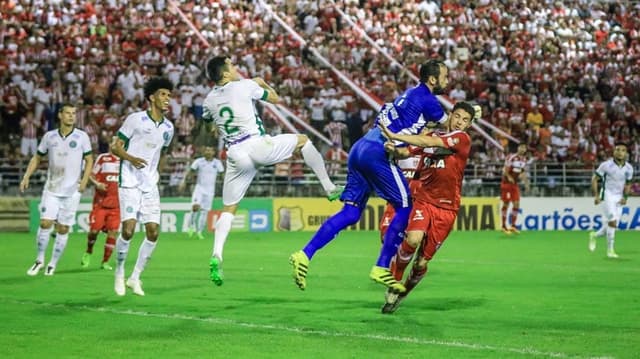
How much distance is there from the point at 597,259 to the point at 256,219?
1346 cm

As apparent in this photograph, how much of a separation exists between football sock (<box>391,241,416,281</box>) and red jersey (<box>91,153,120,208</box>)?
28.7 ft

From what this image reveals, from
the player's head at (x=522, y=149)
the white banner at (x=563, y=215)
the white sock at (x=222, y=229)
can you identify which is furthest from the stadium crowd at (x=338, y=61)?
the white sock at (x=222, y=229)

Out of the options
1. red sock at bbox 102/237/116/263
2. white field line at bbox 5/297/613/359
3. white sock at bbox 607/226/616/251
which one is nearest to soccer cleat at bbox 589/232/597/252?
white sock at bbox 607/226/616/251

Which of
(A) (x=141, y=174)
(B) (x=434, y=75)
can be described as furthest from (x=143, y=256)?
(B) (x=434, y=75)

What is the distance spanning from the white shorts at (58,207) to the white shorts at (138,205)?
3.42m

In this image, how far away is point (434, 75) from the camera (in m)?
11.8

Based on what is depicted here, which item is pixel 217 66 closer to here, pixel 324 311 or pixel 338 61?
pixel 324 311

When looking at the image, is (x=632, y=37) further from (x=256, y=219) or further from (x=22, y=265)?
(x=22, y=265)

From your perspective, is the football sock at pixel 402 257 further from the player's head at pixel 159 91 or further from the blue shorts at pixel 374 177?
the player's head at pixel 159 91

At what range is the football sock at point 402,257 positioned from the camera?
12.0m

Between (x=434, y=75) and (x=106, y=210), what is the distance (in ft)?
31.7

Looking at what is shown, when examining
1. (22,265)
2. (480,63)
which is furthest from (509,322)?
(480,63)

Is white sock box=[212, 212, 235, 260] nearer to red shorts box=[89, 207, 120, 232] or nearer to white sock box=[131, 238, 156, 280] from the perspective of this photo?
white sock box=[131, 238, 156, 280]

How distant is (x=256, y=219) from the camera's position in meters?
32.8
